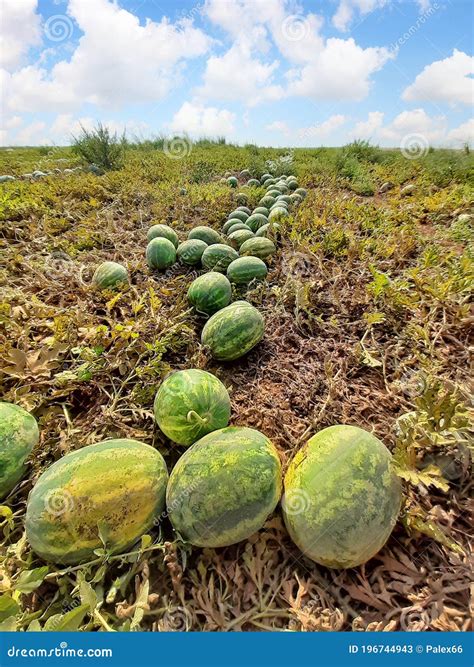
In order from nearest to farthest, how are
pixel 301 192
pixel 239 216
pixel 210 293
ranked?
pixel 210 293, pixel 239 216, pixel 301 192

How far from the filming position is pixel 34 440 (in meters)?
1.75

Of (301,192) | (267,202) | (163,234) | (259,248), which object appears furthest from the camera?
(301,192)

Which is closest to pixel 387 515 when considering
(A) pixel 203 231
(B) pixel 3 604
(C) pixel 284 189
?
(B) pixel 3 604

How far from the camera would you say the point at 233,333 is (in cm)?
227

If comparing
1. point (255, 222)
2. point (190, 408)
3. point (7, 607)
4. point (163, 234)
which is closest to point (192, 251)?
point (163, 234)

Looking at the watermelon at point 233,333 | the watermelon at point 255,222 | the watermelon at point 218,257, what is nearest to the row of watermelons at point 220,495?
the watermelon at point 233,333

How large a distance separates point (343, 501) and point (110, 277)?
8.47 ft

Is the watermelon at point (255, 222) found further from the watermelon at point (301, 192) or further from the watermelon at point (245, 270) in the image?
the watermelon at point (301, 192)

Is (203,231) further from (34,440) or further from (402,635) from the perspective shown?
(402,635)

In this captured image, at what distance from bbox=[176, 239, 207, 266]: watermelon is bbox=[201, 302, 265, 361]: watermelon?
1.25 meters

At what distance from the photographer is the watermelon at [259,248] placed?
3.48 metres

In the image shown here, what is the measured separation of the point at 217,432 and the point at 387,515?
31.4 inches

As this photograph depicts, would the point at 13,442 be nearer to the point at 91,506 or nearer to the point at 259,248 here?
the point at 91,506

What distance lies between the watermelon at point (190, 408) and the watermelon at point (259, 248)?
2017mm
